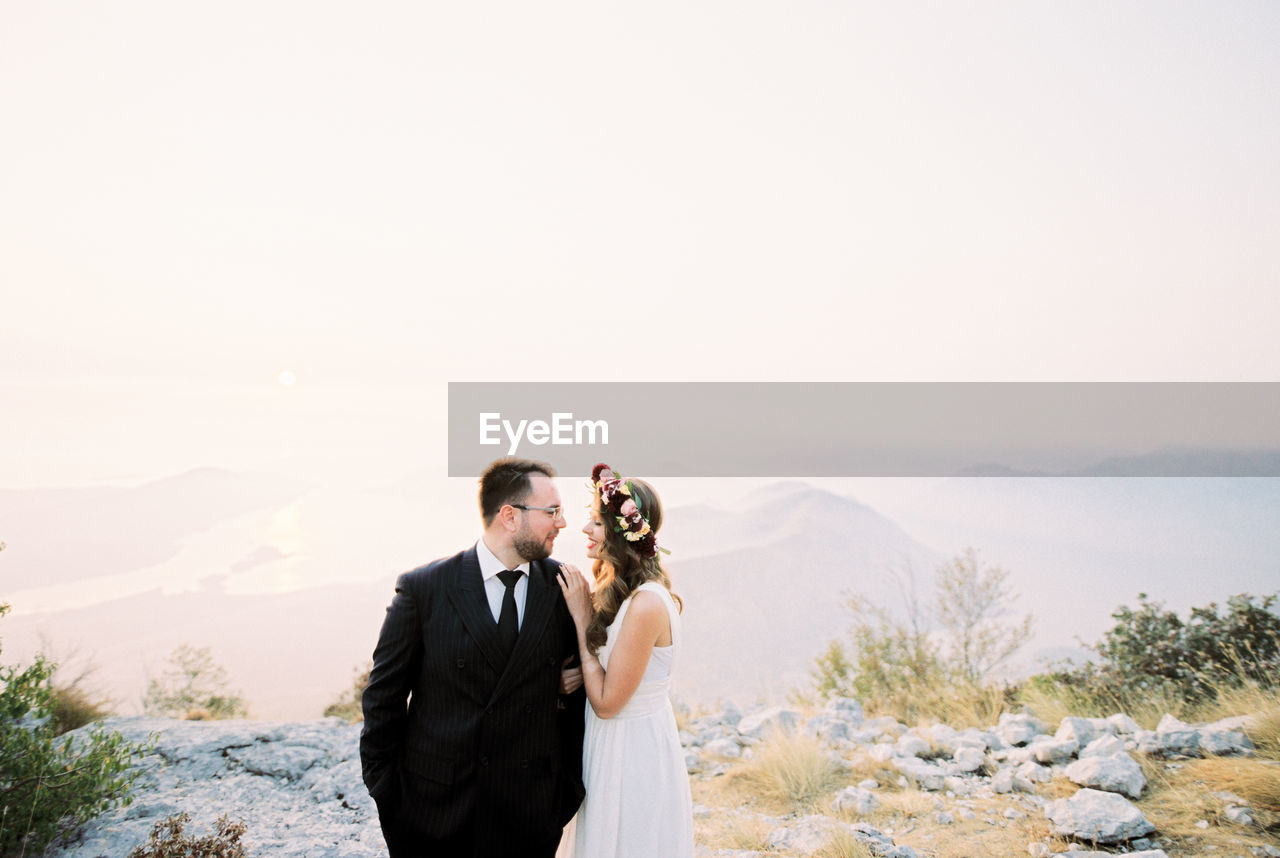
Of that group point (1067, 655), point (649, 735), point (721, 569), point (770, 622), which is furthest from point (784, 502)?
point (649, 735)

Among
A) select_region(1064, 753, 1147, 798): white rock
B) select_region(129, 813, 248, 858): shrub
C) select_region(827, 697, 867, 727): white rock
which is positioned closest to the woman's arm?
select_region(129, 813, 248, 858): shrub

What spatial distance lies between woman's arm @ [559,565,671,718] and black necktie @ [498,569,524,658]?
0.23 m

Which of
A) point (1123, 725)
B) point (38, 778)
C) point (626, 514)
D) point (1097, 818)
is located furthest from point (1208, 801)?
point (38, 778)

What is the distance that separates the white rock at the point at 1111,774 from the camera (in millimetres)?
5816

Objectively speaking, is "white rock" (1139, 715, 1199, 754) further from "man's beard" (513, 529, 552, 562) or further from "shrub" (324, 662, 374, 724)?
"shrub" (324, 662, 374, 724)

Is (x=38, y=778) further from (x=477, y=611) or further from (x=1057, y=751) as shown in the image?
(x=1057, y=751)

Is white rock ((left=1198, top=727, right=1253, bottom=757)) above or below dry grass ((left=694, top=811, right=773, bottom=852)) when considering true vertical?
above

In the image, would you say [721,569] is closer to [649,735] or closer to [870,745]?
[870,745]

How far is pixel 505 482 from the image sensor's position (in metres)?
3.53

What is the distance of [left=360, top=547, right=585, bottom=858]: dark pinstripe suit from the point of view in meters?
3.35

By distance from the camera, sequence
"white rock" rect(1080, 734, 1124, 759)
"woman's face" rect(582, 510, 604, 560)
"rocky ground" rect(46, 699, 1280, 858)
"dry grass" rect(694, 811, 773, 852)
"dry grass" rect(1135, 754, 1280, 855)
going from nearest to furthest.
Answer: "woman's face" rect(582, 510, 604, 560), "dry grass" rect(1135, 754, 1280, 855), "rocky ground" rect(46, 699, 1280, 858), "dry grass" rect(694, 811, 773, 852), "white rock" rect(1080, 734, 1124, 759)

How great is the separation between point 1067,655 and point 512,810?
7277mm

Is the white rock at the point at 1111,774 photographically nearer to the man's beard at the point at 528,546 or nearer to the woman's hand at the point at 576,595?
the woman's hand at the point at 576,595

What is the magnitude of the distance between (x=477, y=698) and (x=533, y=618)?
0.38 m
